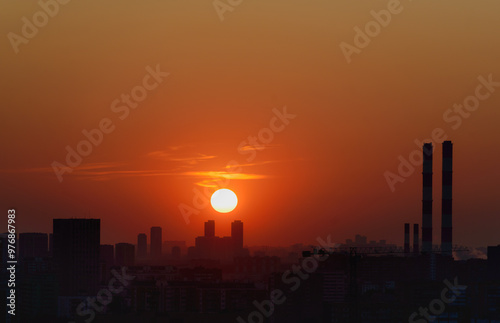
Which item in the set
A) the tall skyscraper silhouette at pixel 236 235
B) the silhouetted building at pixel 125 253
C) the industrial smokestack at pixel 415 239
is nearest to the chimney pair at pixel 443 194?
the industrial smokestack at pixel 415 239

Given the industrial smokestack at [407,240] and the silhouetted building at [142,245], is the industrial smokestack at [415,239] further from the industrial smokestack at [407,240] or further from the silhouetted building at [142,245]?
the silhouetted building at [142,245]

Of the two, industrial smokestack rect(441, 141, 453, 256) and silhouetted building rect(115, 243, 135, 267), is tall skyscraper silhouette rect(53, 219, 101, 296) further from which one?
industrial smokestack rect(441, 141, 453, 256)

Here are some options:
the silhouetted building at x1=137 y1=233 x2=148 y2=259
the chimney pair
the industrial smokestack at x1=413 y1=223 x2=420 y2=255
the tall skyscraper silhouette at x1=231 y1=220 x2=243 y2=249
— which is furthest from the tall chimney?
the silhouetted building at x1=137 y1=233 x2=148 y2=259

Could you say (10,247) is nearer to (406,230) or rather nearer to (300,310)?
(300,310)

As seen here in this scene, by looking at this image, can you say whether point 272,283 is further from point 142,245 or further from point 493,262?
point 142,245

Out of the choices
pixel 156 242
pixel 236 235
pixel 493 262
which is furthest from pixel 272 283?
pixel 156 242

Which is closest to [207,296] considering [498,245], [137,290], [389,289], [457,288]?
[137,290]
